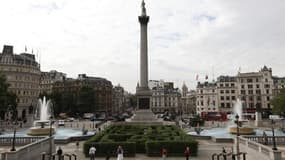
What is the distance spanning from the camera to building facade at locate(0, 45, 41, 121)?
322ft

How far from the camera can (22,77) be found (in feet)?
334

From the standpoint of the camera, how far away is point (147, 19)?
78.5 m

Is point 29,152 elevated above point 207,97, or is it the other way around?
point 207,97

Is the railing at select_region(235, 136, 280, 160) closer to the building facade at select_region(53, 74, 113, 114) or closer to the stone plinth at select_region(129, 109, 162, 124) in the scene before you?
the stone plinth at select_region(129, 109, 162, 124)

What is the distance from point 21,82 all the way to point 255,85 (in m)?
95.8

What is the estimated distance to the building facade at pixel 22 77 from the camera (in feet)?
322

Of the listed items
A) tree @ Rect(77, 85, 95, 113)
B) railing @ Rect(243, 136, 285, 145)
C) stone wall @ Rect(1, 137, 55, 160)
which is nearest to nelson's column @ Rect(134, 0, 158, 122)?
railing @ Rect(243, 136, 285, 145)

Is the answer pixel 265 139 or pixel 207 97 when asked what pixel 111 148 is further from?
pixel 207 97

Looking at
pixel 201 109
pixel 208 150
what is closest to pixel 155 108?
pixel 201 109

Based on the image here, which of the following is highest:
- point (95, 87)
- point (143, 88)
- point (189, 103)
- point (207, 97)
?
point (95, 87)

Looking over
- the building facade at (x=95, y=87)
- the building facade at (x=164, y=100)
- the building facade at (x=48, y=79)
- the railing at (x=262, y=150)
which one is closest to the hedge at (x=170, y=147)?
the railing at (x=262, y=150)

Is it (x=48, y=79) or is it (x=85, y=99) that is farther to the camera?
(x=48, y=79)

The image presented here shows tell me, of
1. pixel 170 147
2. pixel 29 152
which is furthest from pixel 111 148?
pixel 29 152

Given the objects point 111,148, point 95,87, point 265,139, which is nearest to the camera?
point 111,148
